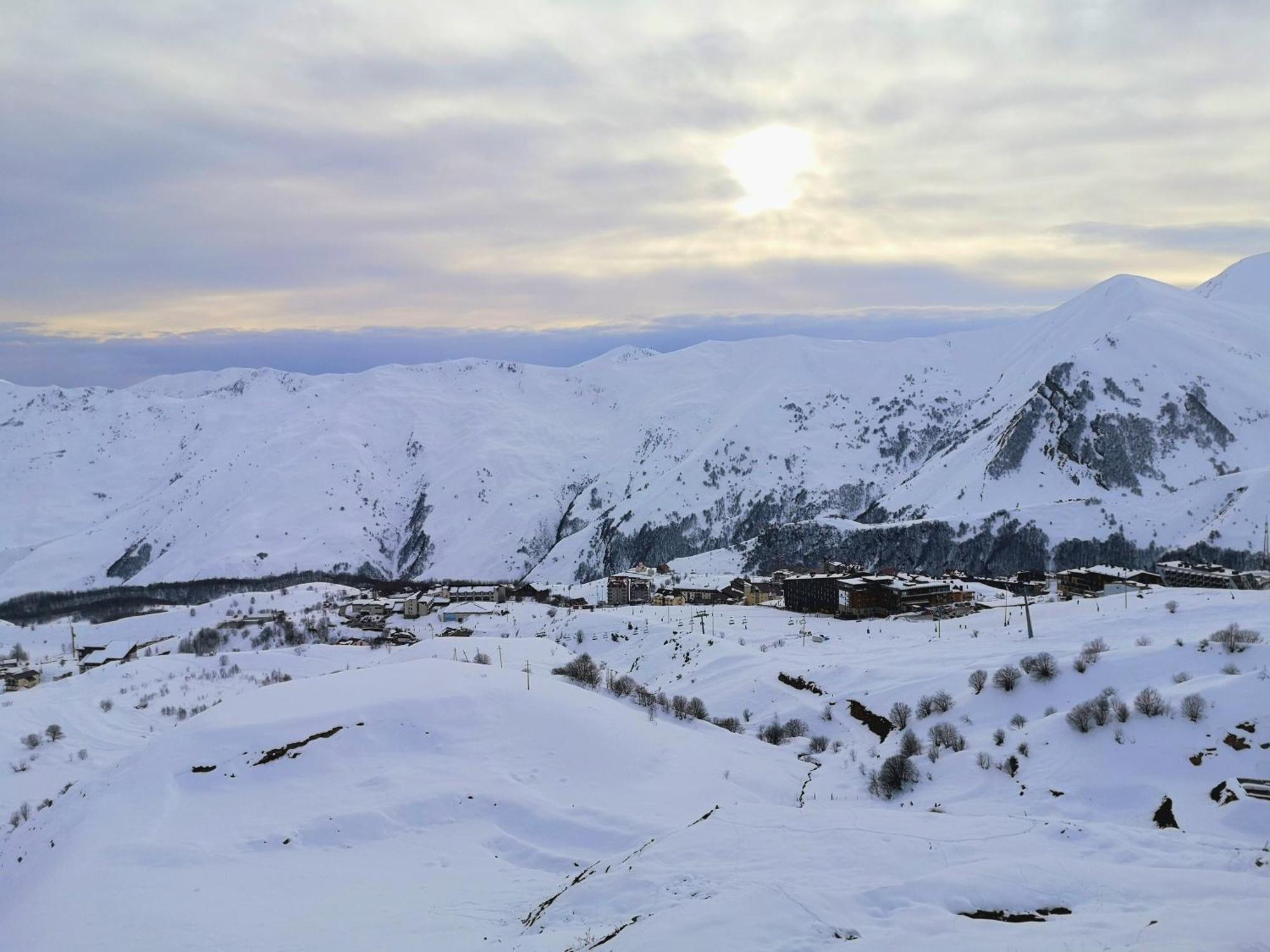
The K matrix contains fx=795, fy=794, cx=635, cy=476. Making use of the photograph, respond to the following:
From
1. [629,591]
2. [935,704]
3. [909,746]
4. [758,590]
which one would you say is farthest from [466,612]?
[909,746]

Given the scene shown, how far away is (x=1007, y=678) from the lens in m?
29.8

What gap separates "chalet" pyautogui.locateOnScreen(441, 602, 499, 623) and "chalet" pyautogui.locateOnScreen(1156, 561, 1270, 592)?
57517 millimetres

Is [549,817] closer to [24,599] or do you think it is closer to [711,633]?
[711,633]

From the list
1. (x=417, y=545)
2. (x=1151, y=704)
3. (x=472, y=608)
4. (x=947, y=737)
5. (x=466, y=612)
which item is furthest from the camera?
(x=417, y=545)

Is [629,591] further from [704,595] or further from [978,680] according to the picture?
[978,680]

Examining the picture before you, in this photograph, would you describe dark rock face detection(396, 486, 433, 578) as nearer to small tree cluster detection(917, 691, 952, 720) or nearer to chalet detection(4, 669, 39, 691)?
chalet detection(4, 669, 39, 691)

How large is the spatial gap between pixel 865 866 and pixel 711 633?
39.5 m

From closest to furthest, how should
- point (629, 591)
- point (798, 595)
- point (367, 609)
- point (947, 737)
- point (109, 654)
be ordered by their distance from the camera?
point (947, 737) → point (798, 595) → point (109, 654) → point (367, 609) → point (629, 591)

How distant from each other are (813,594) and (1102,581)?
23.3 m

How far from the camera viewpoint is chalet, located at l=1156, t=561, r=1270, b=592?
59.1 metres

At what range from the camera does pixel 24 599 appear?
143 m

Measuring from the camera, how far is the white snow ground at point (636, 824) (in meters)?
12.9

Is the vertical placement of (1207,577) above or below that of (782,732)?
above

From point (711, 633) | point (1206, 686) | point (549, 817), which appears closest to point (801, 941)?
point (549, 817)
